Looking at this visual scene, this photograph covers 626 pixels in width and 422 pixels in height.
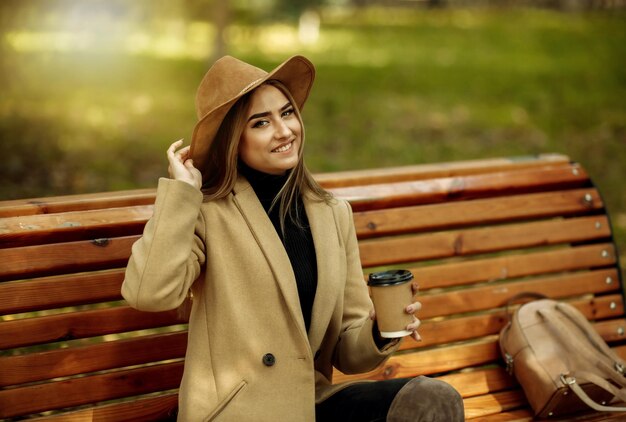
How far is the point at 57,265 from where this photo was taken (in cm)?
308

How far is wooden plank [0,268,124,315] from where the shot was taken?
119 inches

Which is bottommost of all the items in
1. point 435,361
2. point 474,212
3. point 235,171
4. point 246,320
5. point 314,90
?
point 435,361

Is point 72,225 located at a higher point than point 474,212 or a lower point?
higher

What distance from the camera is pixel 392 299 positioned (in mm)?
Result: 2580

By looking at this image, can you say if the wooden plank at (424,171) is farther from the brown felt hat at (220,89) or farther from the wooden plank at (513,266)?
the brown felt hat at (220,89)

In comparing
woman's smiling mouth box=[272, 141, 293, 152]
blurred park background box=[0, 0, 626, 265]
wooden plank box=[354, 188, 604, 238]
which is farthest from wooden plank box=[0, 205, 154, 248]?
blurred park background box=[0, 0, 626, 265]

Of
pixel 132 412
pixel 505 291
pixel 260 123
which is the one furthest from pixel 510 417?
pixel 260 123

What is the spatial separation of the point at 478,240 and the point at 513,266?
208 mm

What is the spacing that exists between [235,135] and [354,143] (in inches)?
256

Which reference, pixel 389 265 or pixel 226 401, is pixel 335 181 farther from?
pixel 226 401

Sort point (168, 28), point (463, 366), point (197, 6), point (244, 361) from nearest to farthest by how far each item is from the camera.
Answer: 1. point (244, 361)
2. point (463, 366)
3. point (197, 6)
4. point (168, 28)

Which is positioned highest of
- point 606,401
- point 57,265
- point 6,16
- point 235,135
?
point 6,16

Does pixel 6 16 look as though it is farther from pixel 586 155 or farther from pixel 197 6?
pixel 586 155

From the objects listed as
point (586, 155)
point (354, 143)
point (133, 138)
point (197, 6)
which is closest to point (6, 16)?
point (133, 138)
